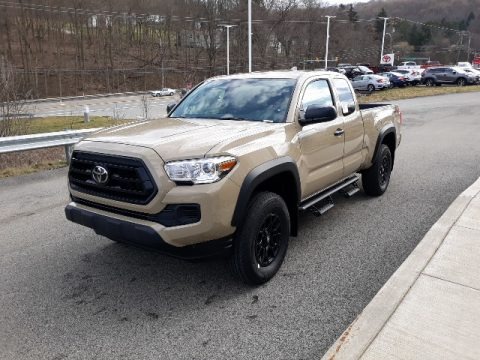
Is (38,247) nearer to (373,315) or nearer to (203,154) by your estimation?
(203,154)

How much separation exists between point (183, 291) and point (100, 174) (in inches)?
48.7

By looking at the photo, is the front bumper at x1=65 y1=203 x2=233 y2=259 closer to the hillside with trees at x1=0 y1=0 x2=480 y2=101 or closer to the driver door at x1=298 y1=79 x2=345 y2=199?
the driver door at x1=298 y1=79 x2=345 y2=199

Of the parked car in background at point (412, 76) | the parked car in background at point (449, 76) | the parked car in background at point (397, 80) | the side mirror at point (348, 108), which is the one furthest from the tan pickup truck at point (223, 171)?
the parked car in background at point (449, 76)

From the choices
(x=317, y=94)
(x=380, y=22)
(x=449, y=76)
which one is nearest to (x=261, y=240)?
(x=317, y=94)

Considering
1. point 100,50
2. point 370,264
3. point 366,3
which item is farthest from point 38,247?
point 366,3

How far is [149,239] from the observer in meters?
3.21

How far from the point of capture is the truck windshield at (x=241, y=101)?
4367 mm

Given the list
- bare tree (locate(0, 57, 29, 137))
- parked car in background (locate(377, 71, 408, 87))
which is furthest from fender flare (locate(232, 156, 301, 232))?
parked car in background (locate(377, 71, 408, 87))

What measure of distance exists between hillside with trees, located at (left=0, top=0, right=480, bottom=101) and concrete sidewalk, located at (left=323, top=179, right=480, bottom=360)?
182 feet

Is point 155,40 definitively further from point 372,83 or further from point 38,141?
point 38,141

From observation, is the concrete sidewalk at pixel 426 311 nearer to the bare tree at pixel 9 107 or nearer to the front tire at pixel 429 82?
the bare tree at pixel 9 107

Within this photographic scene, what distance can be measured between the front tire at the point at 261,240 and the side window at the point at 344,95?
197cm

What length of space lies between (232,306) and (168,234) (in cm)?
85

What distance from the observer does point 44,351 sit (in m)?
2.98
